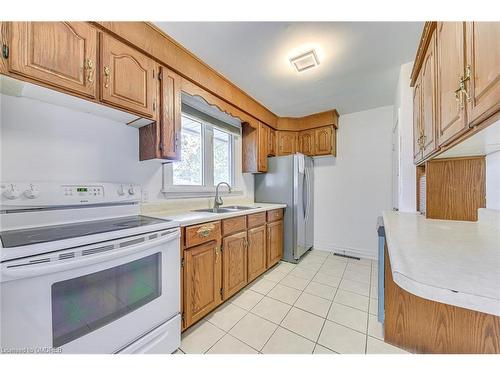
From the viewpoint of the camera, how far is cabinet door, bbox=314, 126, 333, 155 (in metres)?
3.06

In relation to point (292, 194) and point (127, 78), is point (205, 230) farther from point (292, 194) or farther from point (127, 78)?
point (292, 194)

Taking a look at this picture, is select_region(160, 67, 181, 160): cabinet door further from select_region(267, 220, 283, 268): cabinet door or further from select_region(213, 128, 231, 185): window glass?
select_region(267, 220, 283, 268): cabinet door

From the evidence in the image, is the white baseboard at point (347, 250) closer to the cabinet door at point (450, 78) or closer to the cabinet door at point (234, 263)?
the cabinet door at point (234, 263)

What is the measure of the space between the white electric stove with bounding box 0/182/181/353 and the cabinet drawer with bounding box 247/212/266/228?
0.93m

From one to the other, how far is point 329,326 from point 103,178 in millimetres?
2059

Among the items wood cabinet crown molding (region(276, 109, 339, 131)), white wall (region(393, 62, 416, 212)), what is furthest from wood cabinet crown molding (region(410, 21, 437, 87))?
wood cabinet crown molding (region(276, 109, 339, 131))

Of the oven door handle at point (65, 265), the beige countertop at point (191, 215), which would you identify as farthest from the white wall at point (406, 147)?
the oven door handle at point (65, 265)

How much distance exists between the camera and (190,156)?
2.23 meters

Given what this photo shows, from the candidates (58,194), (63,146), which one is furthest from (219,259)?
(63,146)

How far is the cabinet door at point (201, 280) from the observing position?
1424 millimetres

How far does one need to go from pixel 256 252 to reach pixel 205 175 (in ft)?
3.58

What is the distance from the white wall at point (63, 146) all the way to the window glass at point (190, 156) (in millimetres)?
402
